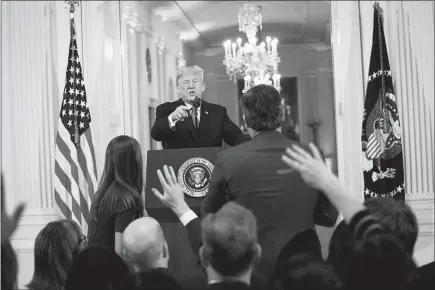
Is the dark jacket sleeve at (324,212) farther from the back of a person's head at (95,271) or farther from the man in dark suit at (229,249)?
the back of a person's head at (95,271)

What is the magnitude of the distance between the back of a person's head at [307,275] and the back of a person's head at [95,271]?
0.64 meters

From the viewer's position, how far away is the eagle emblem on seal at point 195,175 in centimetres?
371

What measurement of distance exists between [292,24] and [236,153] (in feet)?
42.5

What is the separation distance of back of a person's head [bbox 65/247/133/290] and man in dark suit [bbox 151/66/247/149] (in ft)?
7.33

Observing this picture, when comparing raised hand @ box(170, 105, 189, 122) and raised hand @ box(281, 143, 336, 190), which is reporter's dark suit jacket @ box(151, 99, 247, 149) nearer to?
raised hand @ box(170, 105, 189, 122)

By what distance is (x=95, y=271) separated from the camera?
7.63ft

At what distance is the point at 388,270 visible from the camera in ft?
6.31

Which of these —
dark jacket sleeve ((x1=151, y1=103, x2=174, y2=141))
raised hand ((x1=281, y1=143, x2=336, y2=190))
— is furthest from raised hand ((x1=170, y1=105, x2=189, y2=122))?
raised hand ((x1=281, y1=143, x2=336, y2=190))

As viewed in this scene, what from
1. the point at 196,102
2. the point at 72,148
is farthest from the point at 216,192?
the point at 72,148

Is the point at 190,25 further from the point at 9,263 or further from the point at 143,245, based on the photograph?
the point at 9,263

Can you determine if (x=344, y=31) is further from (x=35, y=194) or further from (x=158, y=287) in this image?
(x=158, y=287)

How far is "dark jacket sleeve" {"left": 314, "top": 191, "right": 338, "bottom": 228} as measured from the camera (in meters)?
2.91

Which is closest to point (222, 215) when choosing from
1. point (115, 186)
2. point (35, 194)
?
point (115, 186)

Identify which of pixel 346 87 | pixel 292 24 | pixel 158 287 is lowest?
pixel 158 287
